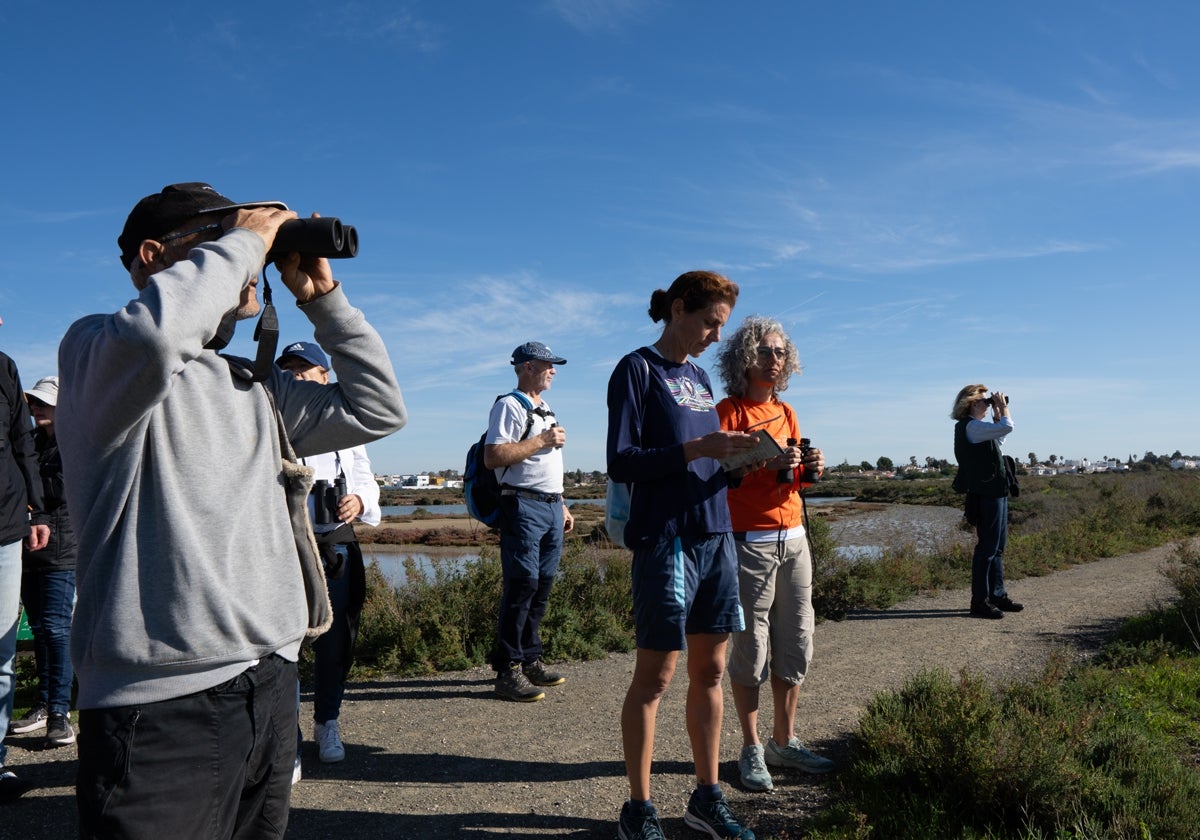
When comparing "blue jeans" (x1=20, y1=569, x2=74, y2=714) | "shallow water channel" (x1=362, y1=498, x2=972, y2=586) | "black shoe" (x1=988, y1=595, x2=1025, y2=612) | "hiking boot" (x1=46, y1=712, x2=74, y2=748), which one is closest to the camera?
"hiking boot" (x1=46, y1=712, x2=74, y2=748)

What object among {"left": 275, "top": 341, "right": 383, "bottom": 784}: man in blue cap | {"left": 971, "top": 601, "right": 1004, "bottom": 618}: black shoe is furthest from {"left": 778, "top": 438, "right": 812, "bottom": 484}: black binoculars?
{"left": 971, "top": 601, "right": 1004, "bottom": 618}: black shoe

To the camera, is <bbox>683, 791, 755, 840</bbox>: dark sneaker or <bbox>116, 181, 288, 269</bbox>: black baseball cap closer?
<bbox>116, 181, 288, 269</bbox>: black baseball cap

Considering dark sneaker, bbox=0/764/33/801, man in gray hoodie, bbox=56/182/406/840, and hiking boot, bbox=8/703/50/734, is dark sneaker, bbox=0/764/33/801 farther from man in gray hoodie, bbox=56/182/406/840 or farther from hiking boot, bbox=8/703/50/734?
man in gray hoodie, bbox=56/182/406/840

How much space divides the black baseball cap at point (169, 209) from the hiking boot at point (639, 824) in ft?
8.42

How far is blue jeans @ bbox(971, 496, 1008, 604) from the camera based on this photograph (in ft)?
26.9

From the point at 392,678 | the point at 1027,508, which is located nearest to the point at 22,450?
the point at 392,678

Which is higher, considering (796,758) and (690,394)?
(690,394)

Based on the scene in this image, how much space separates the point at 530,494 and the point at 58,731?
9.59 ft

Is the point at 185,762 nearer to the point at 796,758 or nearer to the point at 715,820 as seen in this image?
the point at 715,820

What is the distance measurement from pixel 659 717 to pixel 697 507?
2.32 meters

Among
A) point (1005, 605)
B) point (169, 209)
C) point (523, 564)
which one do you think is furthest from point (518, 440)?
point (1005, 605)

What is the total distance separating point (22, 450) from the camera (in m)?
4.42

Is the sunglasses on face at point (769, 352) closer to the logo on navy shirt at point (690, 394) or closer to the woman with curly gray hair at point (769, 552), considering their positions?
the woman with curly gray hair at point (769, 552)

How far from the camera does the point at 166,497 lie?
1641 mm
